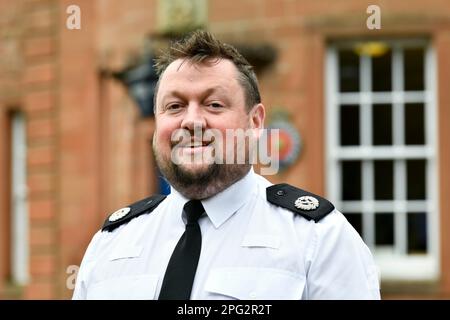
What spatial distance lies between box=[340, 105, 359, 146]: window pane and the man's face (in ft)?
18.4

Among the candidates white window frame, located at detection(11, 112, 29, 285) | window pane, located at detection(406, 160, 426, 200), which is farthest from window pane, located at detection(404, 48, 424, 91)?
white window frame, located at detection(11, 112, 29, 285)

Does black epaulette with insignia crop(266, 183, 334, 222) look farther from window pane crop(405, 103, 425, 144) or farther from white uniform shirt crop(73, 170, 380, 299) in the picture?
window pane crop(405, 103, 425, 144)

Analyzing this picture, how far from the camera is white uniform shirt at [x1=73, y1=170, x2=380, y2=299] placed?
93.4 inches

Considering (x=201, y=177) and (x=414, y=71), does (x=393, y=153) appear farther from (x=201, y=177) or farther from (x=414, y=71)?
(x=201, y=177)

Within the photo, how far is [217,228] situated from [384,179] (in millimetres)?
5657

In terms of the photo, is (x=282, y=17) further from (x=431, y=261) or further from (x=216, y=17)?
(x=431, y=261)

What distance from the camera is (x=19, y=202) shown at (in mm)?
10203

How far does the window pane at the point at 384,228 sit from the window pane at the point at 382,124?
555mm

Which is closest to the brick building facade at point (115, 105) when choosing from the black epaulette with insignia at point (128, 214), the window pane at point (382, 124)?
the window pane at point (382, 124)

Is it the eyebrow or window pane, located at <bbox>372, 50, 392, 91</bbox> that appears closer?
the eyebrow

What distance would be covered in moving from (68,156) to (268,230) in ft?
21.8

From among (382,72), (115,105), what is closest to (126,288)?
(382,72)

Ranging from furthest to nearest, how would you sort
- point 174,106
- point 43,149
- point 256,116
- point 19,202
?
point 19,202, point 43,149, point 256,116, point 174,106

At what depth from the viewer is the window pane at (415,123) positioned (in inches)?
315
